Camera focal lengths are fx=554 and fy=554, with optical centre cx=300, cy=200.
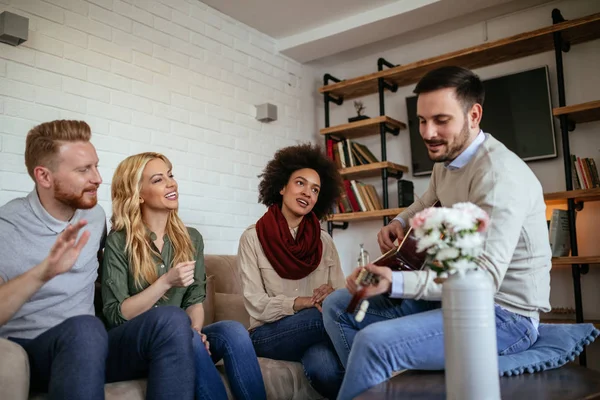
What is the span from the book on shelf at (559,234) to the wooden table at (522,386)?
2147 mm

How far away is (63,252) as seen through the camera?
1.48m

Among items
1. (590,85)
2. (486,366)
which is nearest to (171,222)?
(486,366)

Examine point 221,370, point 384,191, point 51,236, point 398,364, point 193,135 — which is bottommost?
point 221,370

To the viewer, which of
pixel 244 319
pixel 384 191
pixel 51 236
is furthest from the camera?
pixel 384 191

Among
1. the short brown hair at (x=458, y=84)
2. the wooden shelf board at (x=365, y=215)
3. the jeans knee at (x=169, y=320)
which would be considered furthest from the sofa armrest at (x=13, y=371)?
the wooden shelf board at (x=365, y=215)

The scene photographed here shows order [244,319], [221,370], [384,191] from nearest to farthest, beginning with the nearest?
[221,370] → [244,319] → [384,191]

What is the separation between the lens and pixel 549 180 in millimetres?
3895

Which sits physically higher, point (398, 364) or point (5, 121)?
point (5, 121)

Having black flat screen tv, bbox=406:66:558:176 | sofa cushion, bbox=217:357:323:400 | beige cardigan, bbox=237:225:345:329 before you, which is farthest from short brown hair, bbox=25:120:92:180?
black flat screen tv, bbox=406:66:558:176

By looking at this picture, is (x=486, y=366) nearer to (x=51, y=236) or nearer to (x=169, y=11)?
(x=51, y=236)

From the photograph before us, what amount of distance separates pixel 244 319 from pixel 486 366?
71.0 inches

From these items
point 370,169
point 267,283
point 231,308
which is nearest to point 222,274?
point 231,308

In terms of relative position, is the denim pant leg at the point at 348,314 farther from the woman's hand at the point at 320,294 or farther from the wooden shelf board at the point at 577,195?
the wooden shelf board at the point at 577,195

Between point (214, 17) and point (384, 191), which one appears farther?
point (384, 191)
